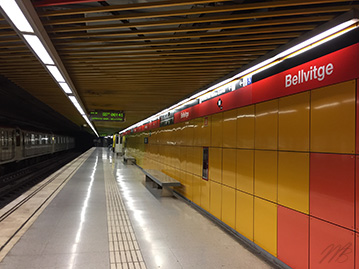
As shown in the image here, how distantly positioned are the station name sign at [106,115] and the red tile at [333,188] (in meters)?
8.34

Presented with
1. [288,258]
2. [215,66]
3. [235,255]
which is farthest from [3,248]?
[215,66]

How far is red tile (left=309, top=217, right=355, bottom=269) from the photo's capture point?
2195 mm

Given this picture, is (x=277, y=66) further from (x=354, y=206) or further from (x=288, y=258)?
(x=288, y=258)

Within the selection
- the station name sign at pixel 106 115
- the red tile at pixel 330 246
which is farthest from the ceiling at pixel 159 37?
the station name sign at pixel 106 115

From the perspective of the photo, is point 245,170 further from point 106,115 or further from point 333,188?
point 106,115

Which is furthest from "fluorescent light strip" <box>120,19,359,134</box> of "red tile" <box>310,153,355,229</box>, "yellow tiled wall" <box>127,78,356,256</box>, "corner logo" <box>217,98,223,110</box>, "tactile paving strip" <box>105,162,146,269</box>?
"tactile paving strip" <box>105,162,146,269</box>

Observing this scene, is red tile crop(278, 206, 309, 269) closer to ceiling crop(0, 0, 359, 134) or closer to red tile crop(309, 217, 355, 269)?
red tile crop(309, 217, 355, 269)

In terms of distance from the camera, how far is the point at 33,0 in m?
2.32

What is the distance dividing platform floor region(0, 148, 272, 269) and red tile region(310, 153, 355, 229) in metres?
1.09

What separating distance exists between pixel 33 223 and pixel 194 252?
2714mm

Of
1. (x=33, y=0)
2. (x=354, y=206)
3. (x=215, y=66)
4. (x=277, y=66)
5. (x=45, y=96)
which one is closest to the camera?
(x=354, y=206)

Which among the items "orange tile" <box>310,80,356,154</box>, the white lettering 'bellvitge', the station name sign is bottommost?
"orange tile" <box>310,80,356,154</box>

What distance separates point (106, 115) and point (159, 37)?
24.3ft

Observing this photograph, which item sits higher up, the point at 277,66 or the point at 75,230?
the point at 277,66
